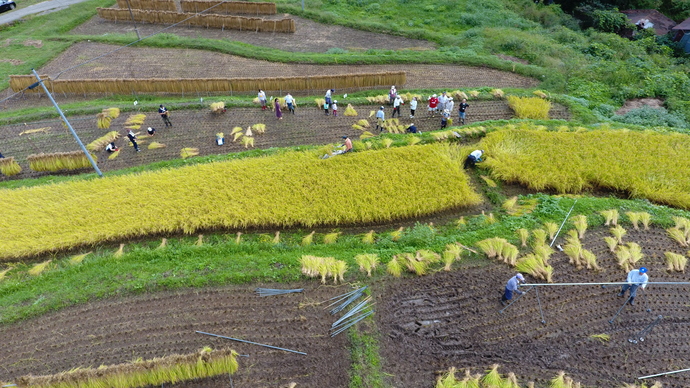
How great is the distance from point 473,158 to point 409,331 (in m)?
8.42

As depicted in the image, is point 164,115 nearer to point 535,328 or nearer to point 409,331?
point 409,331

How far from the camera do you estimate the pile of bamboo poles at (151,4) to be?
33250 mm

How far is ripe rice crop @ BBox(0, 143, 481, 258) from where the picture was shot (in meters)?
13.3

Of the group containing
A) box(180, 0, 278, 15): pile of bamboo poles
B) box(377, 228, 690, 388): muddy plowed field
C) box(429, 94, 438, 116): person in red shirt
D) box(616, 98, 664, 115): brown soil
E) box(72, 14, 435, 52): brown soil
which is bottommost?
box(377, 228, 690, 388): muddy plowed field

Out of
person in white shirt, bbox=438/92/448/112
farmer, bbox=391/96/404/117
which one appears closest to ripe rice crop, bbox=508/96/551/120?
person in white shirt, bbox=438/92/448/112

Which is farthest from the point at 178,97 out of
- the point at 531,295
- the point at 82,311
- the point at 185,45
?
the point at 531,295

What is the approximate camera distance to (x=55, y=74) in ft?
81.1

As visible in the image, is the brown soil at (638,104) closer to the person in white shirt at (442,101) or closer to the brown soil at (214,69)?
the brown soil at (214,69)

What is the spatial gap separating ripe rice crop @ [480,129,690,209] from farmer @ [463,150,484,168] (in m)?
0.40

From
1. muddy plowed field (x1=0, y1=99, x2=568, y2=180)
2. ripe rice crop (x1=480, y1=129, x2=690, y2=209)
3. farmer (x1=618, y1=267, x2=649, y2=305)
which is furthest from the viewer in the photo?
muddy plowed field (x1=0, y1=99, x2=568, y2=180)

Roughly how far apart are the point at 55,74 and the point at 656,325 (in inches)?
1321

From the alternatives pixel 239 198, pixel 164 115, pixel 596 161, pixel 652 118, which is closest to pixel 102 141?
pixel 164 115

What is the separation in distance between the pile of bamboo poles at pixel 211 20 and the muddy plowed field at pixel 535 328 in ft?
86.1

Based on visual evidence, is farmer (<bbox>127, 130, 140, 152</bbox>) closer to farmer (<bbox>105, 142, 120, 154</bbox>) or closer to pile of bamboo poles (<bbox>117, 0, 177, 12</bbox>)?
farmer (<bbox>105, 142, 120, 154</bbox>)
